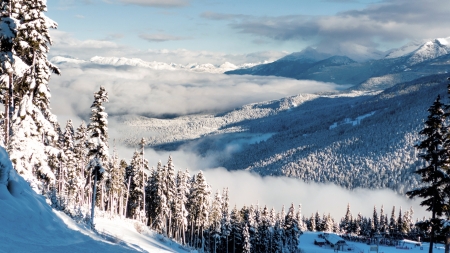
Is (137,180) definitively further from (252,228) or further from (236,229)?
(252,228)

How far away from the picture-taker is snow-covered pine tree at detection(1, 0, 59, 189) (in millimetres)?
22906

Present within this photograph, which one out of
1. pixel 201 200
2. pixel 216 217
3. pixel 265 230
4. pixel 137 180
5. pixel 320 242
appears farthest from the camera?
pixel 320 242

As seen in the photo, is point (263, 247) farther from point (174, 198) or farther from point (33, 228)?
point (33, 228)

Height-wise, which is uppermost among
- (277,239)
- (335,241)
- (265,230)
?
(265,230)

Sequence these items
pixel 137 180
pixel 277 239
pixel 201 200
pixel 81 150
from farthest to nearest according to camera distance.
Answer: pixel 277 239 < pixel 201 200 < pixel 137 180 < pixel 81 150

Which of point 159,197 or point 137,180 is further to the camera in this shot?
point 137,180

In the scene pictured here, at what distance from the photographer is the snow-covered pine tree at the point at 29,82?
22.9 m

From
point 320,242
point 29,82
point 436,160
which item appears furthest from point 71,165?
point 320,242

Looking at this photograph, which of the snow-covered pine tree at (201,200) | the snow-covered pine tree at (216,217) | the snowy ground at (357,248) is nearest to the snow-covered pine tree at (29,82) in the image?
the snow-covered pine tree at (201,200)

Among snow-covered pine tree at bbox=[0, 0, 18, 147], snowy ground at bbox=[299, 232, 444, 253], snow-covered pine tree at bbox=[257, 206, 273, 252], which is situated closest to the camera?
snow-covered pine tree at bbox=[0, 0, 18, 147]

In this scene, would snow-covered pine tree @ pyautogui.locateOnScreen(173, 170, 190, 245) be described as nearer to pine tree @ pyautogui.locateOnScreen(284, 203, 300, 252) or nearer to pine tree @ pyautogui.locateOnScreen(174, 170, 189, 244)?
pine tree @ pyautogui.locateOnScreen(174, 170, 189, 244)

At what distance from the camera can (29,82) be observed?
76.2ft

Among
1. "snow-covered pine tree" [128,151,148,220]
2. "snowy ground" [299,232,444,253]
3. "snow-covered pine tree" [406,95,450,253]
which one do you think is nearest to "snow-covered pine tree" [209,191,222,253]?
"snow-covered pine tree" [128,151,148,220]

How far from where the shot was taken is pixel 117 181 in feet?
217
